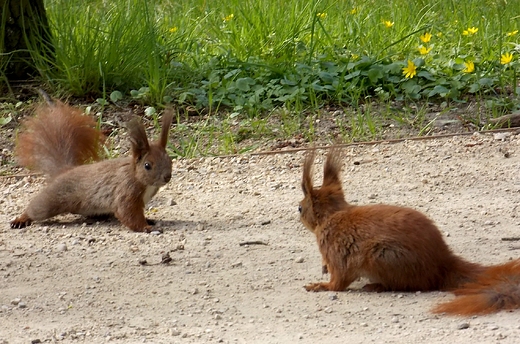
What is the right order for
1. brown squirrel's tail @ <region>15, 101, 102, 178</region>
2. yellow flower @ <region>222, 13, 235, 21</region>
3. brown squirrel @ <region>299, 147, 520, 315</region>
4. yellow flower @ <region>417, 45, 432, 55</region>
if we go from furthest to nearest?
yellow flower @ <region>222, 13, 235, 21</region>
yellow flower @ <region>417, 45, 432, 55</region>
brown squirrel's tail @ <region>15, 101, 102, 178</region>
brown squirrel @ <region>299, 147, 520, 315</region>

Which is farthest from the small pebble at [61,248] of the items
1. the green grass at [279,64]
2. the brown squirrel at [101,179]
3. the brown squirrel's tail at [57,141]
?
the green grass at [279,64]

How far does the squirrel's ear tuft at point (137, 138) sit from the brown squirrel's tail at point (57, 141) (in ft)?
2.36

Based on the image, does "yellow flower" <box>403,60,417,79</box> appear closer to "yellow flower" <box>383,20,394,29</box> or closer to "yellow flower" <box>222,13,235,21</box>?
"yellow flower" <box>383,20,394,29</box>

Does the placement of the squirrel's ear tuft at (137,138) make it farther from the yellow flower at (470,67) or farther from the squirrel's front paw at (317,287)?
the yellow flower at (470,67)

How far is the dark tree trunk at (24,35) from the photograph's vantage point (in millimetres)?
7688

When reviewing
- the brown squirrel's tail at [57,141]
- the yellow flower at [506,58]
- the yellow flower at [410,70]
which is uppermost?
the yellow flower at [506,58]

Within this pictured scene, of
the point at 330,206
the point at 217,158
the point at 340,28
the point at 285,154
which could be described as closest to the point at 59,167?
the point at 217,158

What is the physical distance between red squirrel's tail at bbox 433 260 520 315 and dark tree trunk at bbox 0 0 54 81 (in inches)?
190

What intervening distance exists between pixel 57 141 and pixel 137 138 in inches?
33.6

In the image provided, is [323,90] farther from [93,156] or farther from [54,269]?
[54,269]

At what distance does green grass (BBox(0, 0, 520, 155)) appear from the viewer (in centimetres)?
744

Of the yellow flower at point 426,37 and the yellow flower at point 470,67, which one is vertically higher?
the yellow flower at point 426,37

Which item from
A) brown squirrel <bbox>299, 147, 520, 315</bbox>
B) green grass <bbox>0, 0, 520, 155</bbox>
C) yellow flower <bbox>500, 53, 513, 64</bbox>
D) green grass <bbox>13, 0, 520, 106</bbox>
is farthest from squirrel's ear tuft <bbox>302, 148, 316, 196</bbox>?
yellow flower <bbox>500, 53, 513, 64</bbox>

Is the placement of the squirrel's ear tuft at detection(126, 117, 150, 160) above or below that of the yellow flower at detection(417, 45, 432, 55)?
below
